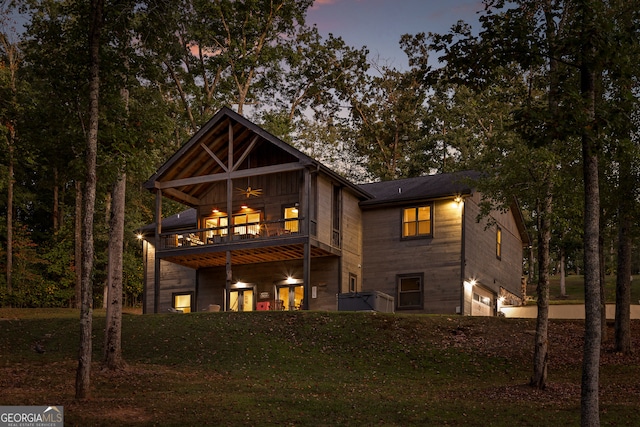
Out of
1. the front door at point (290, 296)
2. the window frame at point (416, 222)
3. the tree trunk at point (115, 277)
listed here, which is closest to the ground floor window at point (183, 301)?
the front door at point (290, 296)

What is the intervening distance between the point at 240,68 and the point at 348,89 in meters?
10.7

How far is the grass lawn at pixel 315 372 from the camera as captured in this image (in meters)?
16.0

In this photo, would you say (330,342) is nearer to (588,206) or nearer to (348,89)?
(588,206)

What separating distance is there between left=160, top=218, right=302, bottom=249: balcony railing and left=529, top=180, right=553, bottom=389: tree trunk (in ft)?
41.5

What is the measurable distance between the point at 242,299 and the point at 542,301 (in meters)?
18.5

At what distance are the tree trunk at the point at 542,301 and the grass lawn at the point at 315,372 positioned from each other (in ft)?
1.74

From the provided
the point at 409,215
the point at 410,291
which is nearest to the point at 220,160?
the point at 409,215

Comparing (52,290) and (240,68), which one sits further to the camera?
(240,68)

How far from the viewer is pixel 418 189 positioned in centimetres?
3556

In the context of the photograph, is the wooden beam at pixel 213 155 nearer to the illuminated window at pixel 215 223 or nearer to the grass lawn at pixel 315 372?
the illuminated window at pixel 215 223

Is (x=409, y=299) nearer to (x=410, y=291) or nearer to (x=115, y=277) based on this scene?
(x=410, y=291)

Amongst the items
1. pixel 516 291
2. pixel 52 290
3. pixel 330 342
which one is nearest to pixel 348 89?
pixel 516 291

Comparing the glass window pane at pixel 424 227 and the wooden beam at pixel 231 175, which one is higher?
the wooden beam at pixel 231 175

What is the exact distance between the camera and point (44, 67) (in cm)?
1922
